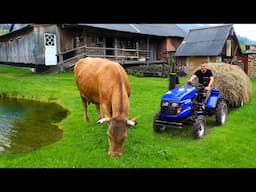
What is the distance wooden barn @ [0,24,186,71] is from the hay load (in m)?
14.1

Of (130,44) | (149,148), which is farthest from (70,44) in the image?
(149,148)

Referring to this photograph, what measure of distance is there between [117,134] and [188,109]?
2468 mm

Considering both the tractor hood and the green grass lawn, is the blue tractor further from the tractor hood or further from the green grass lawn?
the green grass lawn

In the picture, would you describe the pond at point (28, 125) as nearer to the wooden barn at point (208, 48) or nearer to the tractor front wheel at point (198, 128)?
the tractor front wheel at point (198, 128)

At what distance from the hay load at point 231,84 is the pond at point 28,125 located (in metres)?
4.96

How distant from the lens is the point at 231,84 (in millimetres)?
9633

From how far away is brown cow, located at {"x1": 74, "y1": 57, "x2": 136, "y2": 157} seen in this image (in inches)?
223

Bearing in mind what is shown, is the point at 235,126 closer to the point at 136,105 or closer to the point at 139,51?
the point at 136,105

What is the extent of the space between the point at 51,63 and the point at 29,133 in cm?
1536

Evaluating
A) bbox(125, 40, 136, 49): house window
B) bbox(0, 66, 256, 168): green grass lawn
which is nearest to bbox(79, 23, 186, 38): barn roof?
bbox(125, 40, 136, 49): house window

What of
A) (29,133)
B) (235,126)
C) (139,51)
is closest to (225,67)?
(235,126)

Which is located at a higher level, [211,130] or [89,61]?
[89,61]

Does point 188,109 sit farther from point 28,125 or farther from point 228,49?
point 228,49

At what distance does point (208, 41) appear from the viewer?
24.7 meters
